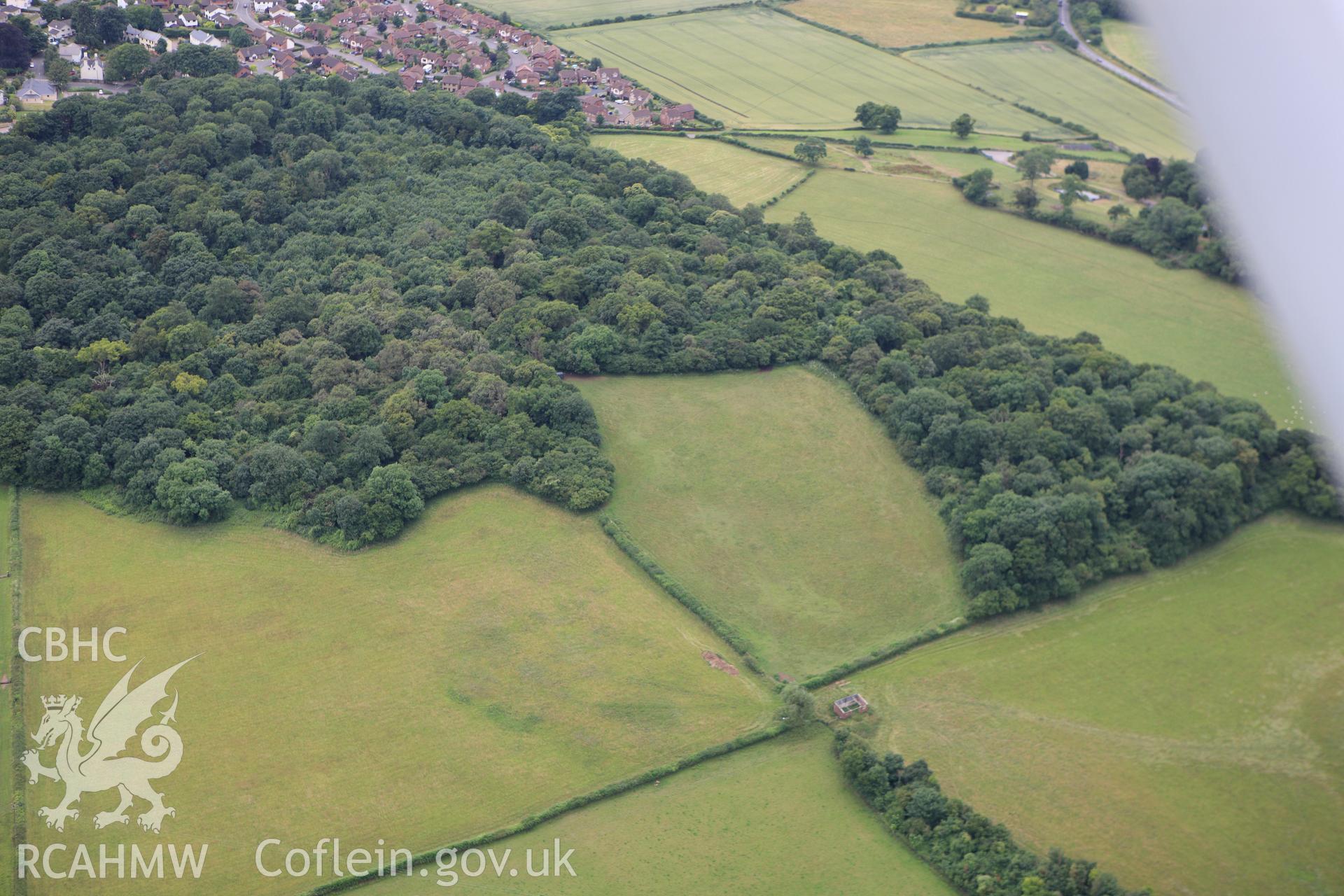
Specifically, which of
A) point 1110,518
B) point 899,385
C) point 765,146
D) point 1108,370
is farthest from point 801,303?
point 765,146

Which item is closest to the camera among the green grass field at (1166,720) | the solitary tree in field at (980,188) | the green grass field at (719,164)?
the green grass field at (1166,720)

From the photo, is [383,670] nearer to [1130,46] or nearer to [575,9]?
[575,9]

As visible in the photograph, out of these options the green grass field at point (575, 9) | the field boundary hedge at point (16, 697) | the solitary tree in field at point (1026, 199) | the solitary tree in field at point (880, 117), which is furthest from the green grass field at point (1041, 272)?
the field boundary hedge at point (16, 697)

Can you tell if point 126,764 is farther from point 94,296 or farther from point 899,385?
point 899,385

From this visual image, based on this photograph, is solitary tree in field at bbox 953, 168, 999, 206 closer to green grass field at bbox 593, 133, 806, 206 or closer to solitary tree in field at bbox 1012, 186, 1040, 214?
solitary tree in field at bbox 1012, 186, 1040, 214

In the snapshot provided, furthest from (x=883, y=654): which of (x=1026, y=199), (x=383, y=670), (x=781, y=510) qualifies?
(x=1026, y=199)

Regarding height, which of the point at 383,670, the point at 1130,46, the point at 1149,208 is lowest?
the point at 383,670

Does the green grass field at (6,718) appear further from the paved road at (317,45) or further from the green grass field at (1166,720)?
the paved road at (317,45)
